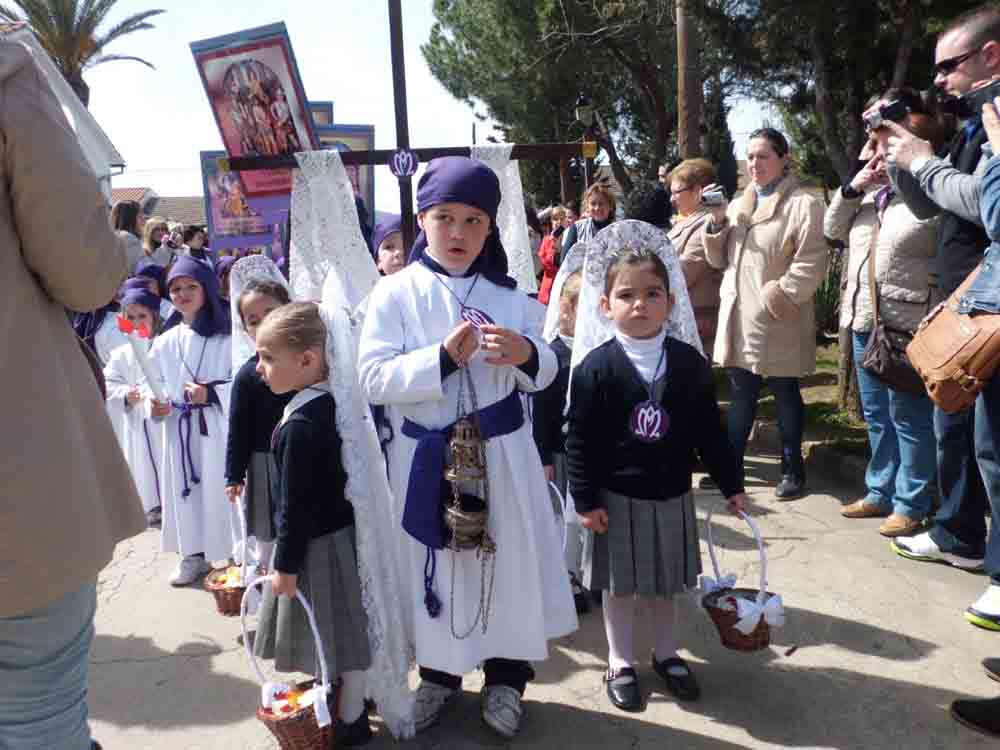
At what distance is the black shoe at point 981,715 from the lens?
2578 mm

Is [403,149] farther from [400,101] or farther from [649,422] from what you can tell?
[649,422]

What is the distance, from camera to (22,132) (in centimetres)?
150

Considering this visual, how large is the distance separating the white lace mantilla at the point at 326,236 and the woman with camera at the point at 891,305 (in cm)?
237

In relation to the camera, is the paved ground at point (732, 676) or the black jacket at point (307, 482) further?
the paved ground at point (732, 676)

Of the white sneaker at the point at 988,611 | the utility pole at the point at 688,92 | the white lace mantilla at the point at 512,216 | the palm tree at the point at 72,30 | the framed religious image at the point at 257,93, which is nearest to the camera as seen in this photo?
the white sneaker at the point at 988,611

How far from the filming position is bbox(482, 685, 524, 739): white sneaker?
267 cm

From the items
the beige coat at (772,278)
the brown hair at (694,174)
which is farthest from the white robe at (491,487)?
the brown hair at (694,174)

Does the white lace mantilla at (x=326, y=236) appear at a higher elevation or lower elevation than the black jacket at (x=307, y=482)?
higher

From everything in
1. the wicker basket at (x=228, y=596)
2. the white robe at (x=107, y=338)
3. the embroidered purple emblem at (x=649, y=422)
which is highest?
the white robe at (x=107, y=338)

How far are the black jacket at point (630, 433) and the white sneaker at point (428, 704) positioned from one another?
31.3 inches

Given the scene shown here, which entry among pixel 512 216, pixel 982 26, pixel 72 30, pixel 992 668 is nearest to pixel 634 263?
pixel 512 216

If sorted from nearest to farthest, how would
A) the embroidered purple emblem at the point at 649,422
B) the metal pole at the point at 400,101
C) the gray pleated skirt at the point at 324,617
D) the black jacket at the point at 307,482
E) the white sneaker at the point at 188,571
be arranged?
the black jacket at the point at 307,482 < the gray pleated skirt at the point at 324,617 < the embroidered purple emblem at the point at 649,422 < the metal pole at the point at 400,101 < the white sneaker at the point at 188,571

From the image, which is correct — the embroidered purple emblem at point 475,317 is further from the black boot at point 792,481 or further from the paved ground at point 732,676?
the black boot at point 792,481

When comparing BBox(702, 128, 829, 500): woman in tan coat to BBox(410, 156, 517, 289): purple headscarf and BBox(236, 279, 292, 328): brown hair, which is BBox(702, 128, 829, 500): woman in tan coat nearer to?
BBox(410, 156, 517, 289): purple headscarf
